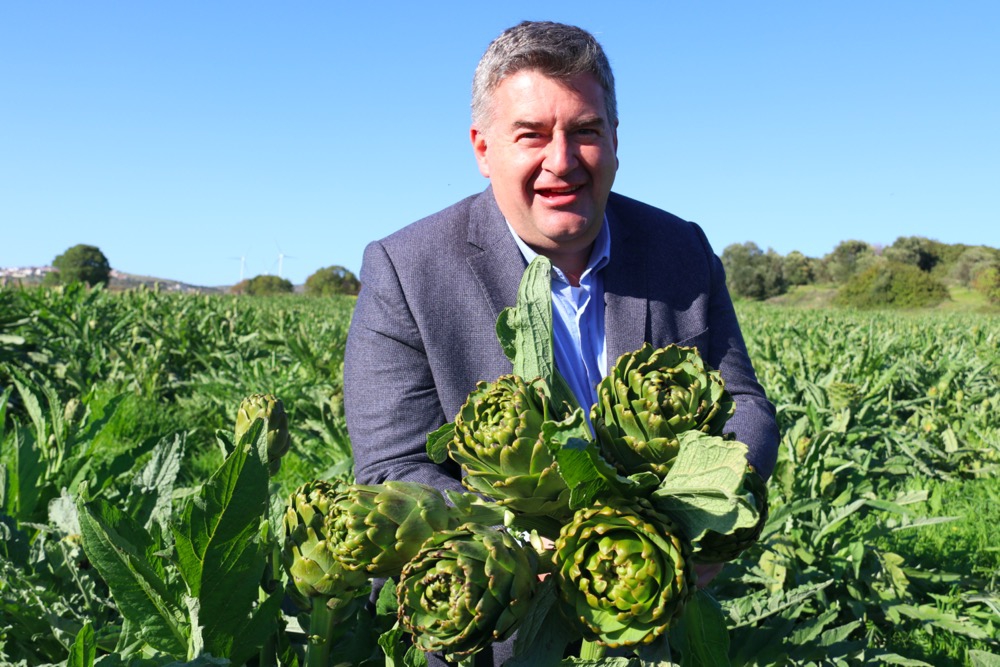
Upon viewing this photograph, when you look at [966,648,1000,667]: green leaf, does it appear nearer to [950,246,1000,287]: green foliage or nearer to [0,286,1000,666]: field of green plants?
[0,286,1000,666]: field of green plants

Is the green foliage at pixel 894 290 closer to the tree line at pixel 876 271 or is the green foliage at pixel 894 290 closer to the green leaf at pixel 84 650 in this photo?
the tree line at pixel 876 271

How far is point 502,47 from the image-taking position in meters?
1.60

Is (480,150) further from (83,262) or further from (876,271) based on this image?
(83,262)

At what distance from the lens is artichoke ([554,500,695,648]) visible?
0.59 metres

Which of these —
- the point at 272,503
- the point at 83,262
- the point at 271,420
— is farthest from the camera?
the point at 83,262

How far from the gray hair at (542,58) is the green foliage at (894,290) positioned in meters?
39.4

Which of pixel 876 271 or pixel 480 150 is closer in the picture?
pixel 480 150

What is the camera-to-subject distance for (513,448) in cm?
63

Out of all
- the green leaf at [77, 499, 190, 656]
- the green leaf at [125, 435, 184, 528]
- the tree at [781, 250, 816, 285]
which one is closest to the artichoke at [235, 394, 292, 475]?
the green leaf at [77, 499, 190, 656]

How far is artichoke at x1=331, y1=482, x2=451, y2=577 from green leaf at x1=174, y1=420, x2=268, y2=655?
7.4 inches

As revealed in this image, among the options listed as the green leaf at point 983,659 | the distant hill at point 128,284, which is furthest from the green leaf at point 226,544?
the distant hill at point 128,284

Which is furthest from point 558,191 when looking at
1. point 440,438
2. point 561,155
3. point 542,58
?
point 440,438

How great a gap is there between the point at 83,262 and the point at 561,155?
5295 centimetres

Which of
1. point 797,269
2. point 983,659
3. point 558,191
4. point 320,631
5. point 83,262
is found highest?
point 83,262
